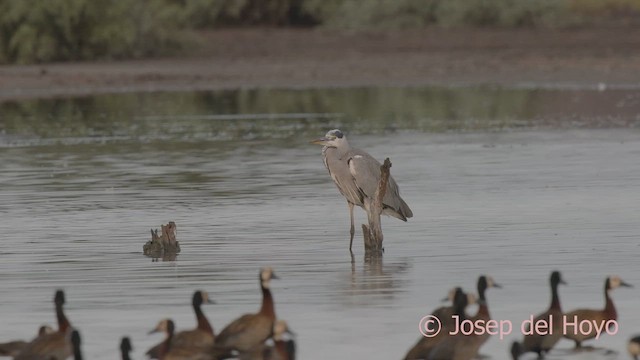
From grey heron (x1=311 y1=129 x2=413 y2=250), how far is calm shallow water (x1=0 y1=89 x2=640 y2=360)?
394mm

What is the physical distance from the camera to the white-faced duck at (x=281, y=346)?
365 inches

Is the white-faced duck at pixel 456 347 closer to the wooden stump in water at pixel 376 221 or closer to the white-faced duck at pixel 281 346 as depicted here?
the white-faced duck at pixel 281 346

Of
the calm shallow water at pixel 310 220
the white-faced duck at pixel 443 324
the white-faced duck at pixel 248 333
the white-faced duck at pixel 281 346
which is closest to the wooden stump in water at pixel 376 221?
the calm shallow water at pixel 310 220

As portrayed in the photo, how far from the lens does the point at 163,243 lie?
14.9 m

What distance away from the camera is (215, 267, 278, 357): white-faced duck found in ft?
33.4

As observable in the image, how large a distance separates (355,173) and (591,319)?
16.3ft

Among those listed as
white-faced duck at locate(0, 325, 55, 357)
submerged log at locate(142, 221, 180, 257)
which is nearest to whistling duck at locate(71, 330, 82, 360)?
white-faced duck at locate(0, 325, 55, 357)

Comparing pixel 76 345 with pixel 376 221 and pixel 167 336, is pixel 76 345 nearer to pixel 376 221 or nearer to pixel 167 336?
pixel 167 336

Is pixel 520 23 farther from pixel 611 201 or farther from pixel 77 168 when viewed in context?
pixel 611 201

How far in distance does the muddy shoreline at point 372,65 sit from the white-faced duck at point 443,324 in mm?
25295

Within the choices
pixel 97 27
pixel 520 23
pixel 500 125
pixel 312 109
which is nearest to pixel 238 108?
pixel 312 109

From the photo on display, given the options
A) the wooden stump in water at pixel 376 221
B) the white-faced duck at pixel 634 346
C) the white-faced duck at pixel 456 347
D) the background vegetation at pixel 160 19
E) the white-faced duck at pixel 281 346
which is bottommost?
the white-faced duck at pixel 634 346

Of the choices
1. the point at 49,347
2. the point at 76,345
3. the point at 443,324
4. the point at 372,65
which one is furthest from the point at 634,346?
the point at 372,65

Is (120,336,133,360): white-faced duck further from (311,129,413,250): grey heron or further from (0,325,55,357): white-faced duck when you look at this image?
(311,129,413,250): grey heron
